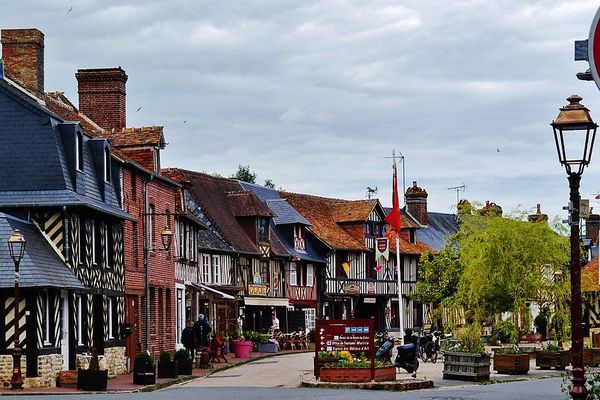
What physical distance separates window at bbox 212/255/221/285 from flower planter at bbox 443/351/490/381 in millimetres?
23897

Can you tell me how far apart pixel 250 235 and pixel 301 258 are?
192 inches

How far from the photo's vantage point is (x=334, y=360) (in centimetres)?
2753

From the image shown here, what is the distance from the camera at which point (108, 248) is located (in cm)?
3297

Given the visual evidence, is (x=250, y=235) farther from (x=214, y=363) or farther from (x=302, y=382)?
(x=302, y=382)

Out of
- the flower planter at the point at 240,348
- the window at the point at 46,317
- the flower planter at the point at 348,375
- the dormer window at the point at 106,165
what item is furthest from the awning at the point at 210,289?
the flower planter at the point at 348,375

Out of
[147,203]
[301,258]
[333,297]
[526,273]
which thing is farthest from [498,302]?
[333,297]

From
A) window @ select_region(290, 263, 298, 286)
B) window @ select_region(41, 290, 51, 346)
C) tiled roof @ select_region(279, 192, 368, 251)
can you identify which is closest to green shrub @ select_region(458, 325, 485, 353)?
window @ select_region(41, 290, 51, 346)

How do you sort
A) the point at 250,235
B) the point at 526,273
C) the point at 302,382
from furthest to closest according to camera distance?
the point at 250,235, the point at 526,273, the point at 302,382

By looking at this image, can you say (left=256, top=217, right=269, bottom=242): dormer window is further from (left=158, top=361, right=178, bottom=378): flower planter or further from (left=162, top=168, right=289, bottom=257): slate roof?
(left=158, top=361, right=178, bottom=378): flower planter

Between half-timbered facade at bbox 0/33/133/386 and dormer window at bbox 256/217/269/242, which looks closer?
half-timbered facade at bbox 0/33/133/386

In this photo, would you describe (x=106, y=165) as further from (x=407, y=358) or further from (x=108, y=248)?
(x=407, y=358)

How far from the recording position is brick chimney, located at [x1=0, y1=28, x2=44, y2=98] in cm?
3503

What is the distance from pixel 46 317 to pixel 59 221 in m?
2.51

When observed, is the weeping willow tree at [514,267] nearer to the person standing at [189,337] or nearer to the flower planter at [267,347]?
the flower planter at [267,347]
